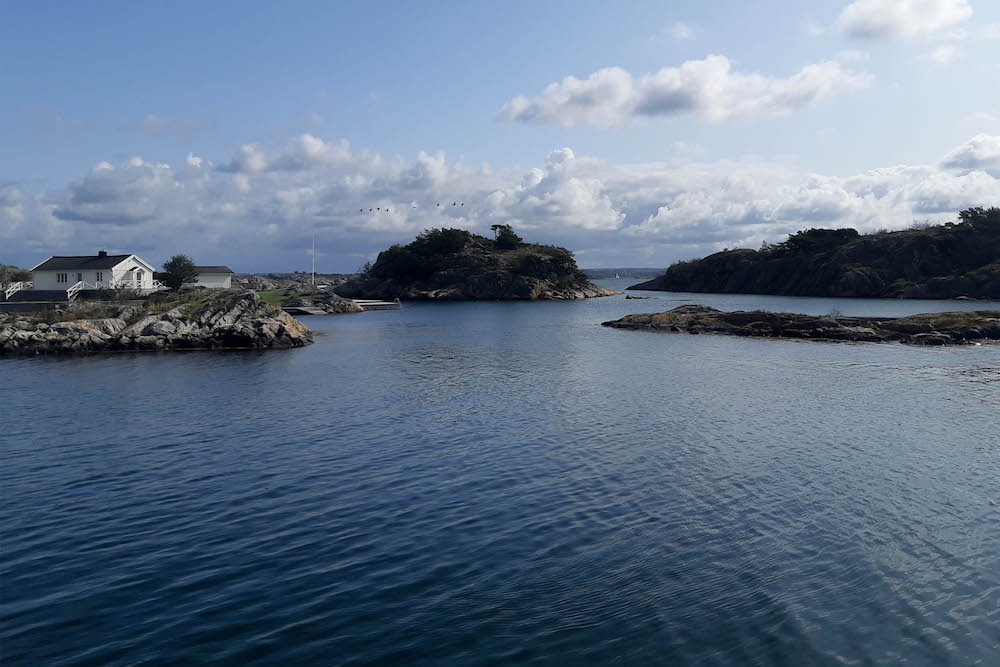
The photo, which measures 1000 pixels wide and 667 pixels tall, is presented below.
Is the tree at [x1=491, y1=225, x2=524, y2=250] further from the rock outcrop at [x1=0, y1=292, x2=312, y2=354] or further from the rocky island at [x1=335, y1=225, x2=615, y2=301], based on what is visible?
the rock outcrop at [x1=0, y1=292, x2=312, y2=354]

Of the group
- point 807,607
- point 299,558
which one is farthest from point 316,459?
point 807,607

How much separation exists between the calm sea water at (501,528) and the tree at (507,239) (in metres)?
158

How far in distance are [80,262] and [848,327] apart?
318 feet

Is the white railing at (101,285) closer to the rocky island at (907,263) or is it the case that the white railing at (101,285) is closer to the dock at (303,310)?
the dock at (303,310)

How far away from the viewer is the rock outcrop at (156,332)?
50875mm

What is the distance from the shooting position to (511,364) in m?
45.8

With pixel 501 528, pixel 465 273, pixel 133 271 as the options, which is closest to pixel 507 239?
pixel 465 273

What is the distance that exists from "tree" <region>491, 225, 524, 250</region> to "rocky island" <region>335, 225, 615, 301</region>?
1.73m

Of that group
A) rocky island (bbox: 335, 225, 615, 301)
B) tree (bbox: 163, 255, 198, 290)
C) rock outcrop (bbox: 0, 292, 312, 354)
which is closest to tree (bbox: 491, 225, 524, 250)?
rocky island (bbox: 335, 225, 615, 301)

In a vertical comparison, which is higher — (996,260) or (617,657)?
(996,260)

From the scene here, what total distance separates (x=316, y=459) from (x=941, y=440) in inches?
862

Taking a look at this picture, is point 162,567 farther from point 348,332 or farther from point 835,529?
point 348,332

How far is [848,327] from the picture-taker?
6166 cm

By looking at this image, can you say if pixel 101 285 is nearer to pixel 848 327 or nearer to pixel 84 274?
pixel 84 274
